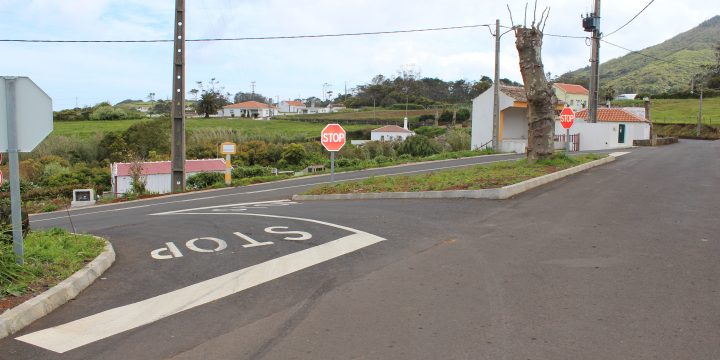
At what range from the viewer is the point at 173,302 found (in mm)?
6168

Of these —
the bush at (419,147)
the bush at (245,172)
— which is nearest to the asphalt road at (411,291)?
the bush at (245,172)

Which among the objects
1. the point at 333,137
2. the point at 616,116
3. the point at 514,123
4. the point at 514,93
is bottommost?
the point at 333,137

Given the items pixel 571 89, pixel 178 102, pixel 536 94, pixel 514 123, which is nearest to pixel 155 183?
pixel 178 102

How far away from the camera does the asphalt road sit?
475 centimetres

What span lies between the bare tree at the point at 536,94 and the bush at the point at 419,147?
94.4 feet

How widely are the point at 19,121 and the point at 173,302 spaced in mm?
2744

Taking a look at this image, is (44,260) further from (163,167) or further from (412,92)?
(412,92)

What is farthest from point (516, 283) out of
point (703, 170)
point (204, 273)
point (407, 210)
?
point (703, 170)

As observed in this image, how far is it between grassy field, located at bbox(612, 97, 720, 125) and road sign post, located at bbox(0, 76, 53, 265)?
7388cm

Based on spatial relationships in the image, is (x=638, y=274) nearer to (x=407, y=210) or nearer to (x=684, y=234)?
(x=684, y=234)

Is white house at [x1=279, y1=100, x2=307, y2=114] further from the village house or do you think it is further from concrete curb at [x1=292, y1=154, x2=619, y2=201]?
concrete curb at [x1=292, y1=154, x2=619, y2=201]

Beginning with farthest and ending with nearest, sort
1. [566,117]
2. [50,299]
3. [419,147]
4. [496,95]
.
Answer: [419,147] → [496,95] → [566,117] → [50,299]

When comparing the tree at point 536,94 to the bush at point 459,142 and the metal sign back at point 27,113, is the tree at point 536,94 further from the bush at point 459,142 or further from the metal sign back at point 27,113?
the bush at point 459,142

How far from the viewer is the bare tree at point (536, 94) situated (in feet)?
63.0
